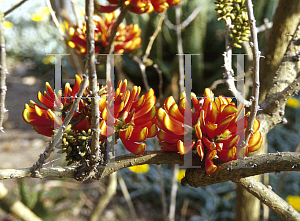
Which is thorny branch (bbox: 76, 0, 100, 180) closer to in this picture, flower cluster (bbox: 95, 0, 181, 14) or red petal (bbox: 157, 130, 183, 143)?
red petal (bbox: 157, 130, 183, 143)

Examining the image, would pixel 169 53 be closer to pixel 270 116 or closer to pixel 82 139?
pixel 270 116

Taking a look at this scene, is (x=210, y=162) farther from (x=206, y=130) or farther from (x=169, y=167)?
(x=169, y=167)

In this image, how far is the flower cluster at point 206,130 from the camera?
1.05 ft

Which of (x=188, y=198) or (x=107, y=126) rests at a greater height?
(x=107, y=126)

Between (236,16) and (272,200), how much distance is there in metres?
0.27

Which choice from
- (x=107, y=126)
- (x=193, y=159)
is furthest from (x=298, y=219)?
(x=107, y=126)

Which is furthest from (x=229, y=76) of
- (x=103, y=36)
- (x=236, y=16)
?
(x=103, y=36)

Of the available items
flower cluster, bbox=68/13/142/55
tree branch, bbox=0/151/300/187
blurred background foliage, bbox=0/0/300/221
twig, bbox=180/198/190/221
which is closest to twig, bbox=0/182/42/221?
tree branch, bbox=0/151/300/187

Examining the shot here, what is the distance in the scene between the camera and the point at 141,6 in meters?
0.51

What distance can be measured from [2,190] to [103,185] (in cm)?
130

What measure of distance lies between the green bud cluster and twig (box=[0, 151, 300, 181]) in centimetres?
19

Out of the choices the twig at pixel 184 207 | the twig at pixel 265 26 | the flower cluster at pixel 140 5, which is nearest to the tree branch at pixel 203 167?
the flower cluster at pixel 140 5

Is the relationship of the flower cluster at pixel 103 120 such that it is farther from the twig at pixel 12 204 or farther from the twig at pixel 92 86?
the twig at pixel 12 204

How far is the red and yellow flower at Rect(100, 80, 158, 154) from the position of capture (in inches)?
12.4
